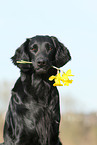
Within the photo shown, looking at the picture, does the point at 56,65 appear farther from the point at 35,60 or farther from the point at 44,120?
the point at 44,120

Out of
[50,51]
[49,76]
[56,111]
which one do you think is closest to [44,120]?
[56,111]

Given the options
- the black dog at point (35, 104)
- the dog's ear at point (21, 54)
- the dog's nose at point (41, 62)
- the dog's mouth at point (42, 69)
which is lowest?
the black dog at point (35, 104)

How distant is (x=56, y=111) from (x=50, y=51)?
119 cm

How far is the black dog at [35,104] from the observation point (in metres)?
6.70

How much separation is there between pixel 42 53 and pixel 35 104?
1005 millimetres

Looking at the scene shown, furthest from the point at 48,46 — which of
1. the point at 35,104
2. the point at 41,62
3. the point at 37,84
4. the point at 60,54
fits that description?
the point at 35,104

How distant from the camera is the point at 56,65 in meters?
6.93

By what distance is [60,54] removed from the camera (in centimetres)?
708

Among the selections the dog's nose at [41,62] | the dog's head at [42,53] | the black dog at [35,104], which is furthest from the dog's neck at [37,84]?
the dog's nose at [41,62]

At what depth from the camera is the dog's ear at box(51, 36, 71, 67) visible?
274 inches

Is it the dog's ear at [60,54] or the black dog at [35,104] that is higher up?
the dog's ear at [60,54]

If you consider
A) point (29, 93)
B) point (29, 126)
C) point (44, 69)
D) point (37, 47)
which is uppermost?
point (37, 47)

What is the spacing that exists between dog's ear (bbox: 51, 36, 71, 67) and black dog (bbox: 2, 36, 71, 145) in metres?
0.02

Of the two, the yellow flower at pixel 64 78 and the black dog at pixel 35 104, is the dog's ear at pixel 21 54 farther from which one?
the yellow flower at pixel 64 78
